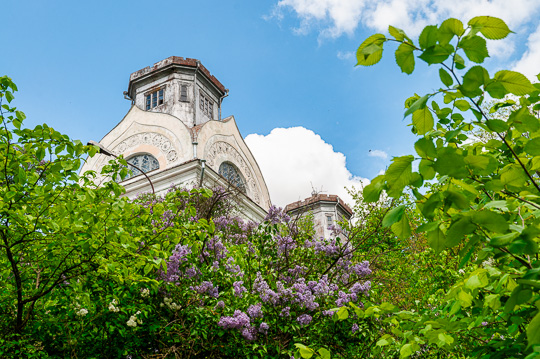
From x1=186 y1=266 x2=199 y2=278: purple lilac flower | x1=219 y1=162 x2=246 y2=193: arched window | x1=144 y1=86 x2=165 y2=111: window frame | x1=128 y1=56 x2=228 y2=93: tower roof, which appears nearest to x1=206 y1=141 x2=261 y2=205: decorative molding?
x1=219 y1=162 x2=246 y2=193: arched window

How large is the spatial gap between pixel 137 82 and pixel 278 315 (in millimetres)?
20308

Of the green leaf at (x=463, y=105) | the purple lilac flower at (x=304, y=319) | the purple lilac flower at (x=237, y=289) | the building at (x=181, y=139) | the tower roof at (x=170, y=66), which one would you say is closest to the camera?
the green leaf at (x=463, y=105)

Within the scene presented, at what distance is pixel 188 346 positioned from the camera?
5551 mm

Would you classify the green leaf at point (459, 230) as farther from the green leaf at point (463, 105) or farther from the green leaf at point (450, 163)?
the green leaf at point (463, 105)

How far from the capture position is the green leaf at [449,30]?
1753 millimetres

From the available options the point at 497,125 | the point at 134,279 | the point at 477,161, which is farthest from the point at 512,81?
the point at 134,279

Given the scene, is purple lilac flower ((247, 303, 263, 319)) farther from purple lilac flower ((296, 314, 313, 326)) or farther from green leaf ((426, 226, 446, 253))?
green leaf ((426, 226, 446, 253))

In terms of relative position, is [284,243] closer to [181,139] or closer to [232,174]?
[181,139]

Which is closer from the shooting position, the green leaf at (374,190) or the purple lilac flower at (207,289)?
the green leaf at (374,190)

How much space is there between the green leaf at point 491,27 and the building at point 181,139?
48.3ft

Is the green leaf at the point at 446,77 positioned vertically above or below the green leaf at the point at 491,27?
below

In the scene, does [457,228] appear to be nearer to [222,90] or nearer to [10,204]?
[10,204]

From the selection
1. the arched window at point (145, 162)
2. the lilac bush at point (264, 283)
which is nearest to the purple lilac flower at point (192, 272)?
the lilac bush at point (264, 283)

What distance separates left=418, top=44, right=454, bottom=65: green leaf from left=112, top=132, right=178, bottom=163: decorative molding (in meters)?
17.9
